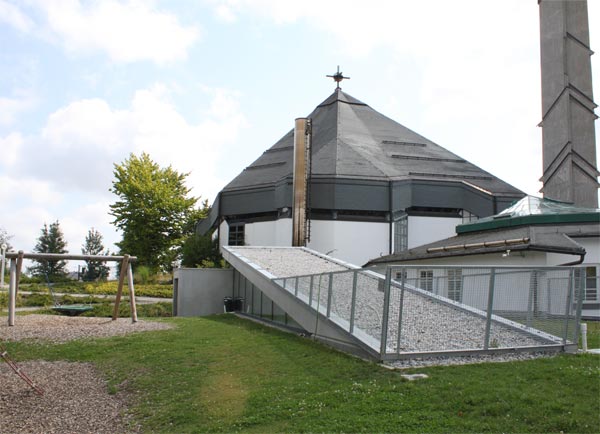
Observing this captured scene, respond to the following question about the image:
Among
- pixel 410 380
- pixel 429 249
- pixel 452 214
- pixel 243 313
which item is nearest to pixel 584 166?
pixel 452 214

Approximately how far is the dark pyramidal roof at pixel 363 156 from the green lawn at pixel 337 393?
27.4 m

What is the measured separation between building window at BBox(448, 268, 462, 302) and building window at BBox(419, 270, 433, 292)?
1.31 feet

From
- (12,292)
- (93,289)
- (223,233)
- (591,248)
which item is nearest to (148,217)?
(223,233)

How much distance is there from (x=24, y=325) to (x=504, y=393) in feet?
49.2

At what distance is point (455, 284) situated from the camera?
36.3 feet

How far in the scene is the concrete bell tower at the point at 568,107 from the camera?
34781mm

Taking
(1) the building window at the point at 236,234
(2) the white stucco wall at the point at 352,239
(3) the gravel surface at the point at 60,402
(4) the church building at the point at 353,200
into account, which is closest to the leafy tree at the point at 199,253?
(1) the building window at the point at 236,234

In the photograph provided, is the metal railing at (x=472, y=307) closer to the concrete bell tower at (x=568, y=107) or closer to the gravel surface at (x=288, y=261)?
the gravel surface at (x=288, y=261)

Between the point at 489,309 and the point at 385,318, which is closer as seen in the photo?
the point at 385,318

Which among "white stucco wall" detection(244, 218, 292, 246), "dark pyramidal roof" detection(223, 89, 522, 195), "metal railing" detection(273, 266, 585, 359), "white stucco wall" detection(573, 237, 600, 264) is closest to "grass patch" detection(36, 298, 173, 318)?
"white stucco wall" detection(244, 218, 292, 246)

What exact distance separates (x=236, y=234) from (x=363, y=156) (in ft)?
35.9

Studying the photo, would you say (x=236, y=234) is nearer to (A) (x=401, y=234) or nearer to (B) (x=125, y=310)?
(A) (x=401, y=234)

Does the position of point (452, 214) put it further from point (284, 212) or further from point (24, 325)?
point (24, 325)

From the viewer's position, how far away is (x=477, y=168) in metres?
44.5
